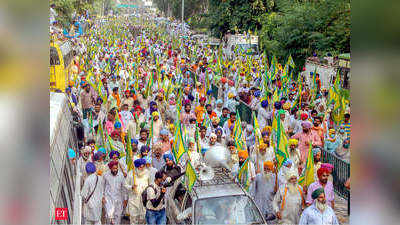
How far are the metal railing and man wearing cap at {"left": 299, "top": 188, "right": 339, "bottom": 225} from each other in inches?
65.4

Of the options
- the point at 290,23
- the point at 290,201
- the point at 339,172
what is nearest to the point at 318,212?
the point at 290,201

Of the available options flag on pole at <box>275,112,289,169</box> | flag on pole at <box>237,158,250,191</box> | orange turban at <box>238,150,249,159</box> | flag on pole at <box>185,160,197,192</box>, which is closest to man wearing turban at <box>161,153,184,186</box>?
flag on pole at <box>185,160,197,192</box>

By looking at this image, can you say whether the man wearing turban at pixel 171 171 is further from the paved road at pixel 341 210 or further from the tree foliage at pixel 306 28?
the tree foliage at pixel 306 28

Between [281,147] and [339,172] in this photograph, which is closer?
[281,147]

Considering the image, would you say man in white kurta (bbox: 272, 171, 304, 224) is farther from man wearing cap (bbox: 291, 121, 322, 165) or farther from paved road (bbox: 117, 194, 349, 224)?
man wearing cap (bbox: 291, 121, 322, 165)

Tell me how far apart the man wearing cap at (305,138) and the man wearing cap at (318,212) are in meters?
1.83

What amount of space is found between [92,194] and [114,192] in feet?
0.81

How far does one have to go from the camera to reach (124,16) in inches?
317

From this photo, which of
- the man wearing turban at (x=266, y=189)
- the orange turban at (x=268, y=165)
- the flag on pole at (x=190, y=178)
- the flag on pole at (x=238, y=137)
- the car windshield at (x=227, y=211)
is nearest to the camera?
the car windshield at (x=227, y=211)

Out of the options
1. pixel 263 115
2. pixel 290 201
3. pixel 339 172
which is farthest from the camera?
pixel 263 115

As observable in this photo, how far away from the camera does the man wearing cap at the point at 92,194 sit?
536cm

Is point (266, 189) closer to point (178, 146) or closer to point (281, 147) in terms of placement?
point (281, 147)

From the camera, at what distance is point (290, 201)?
210 inches

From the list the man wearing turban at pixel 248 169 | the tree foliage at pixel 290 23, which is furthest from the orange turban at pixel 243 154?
the tree foliage at pixel 290 23
